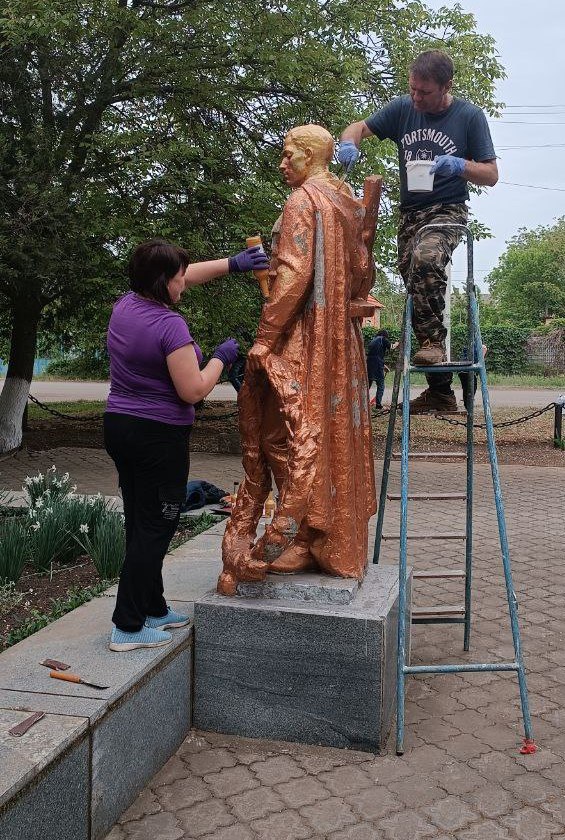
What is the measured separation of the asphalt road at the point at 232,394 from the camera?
2095cm

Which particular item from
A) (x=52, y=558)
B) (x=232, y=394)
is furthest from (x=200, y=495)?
(x=232, y=394)

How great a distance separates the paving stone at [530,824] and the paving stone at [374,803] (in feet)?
1.24

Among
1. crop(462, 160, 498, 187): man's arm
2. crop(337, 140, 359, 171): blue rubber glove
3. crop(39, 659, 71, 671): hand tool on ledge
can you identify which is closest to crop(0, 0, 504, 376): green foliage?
crop(337, 140, 359, 171): blue rubber glove

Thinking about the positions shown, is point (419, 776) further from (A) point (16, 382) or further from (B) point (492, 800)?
(A) point (16, 382)

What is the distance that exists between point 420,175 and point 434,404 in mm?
1135

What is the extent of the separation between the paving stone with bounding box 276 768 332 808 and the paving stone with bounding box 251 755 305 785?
0.04 metres

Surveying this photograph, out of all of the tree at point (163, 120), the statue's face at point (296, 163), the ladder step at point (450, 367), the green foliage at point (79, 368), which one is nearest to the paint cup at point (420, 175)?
the statue's face at point (296, 163)

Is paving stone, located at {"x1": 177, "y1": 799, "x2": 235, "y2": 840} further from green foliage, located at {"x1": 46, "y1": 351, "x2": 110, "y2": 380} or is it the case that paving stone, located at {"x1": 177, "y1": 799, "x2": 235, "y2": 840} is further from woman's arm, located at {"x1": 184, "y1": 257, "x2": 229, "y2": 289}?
green foliage, located at {"x1": 46, "y1": 351, "x2": 110, "y2": 380}

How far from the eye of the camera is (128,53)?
10.2m

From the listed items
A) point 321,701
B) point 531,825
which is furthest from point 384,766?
point 531,825

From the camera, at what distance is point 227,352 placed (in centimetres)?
335

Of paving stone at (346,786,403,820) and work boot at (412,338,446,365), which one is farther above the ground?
work boot at (412,338,446,365)

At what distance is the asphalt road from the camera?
68.7ft

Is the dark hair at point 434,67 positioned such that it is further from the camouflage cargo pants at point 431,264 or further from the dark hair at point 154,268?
the dark hair at point 154,268
